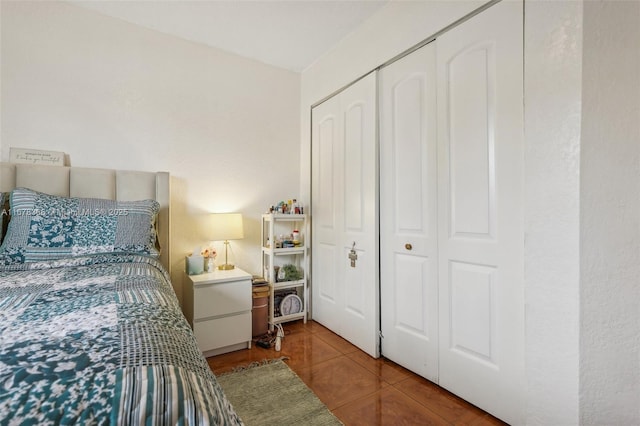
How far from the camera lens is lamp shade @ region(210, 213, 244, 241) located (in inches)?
98.0

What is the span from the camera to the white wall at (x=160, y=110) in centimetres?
207

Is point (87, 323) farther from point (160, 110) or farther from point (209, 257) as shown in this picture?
point (160, 110)

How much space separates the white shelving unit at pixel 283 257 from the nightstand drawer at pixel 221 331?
36 centimetres

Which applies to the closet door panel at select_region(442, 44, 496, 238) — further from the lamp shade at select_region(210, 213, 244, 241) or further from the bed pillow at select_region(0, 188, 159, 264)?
the bed pillow at select_region(0, 188, 159, 264)

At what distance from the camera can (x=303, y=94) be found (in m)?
3.19

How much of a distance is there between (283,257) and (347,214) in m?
0.93

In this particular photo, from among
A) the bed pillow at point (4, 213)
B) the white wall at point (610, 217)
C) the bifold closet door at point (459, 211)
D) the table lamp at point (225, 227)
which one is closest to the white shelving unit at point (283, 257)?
the table lamp at point (225, 227)

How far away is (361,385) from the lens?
6.05ft

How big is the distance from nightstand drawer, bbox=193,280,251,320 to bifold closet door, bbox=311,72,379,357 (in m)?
0.79

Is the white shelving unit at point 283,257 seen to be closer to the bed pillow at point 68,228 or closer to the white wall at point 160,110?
the white wall at point 160,110

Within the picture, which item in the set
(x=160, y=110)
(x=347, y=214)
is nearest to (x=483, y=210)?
(x=347, y=214)

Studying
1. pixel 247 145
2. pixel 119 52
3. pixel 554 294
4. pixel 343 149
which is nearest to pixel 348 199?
pixel 343 149

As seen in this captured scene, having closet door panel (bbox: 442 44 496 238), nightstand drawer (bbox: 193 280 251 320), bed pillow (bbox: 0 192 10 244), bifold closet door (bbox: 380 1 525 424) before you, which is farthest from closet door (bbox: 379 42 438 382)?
bed pillow (bbox: 0 192 10 244)

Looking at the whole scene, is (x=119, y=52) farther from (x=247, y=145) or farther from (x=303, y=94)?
(x=303, y=94)
